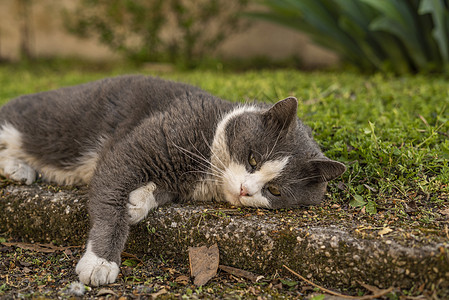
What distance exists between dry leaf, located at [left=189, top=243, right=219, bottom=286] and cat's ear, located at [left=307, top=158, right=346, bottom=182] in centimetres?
67

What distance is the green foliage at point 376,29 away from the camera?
4.64 meters

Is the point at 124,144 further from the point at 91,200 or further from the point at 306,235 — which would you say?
Result: the point at 306,235

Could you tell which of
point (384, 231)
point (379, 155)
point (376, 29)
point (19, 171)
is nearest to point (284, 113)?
point (379, 155)

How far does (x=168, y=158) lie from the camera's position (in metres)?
2.37

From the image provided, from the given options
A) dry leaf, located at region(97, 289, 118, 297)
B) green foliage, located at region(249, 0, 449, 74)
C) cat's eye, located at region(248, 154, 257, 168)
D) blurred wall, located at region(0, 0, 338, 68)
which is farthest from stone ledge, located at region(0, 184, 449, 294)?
blurred wall, located at region(0, 0, 338, 68)

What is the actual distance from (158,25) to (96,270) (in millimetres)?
5259

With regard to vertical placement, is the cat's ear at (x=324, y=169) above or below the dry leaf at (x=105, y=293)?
above

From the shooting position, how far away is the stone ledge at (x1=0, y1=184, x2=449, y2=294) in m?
1.87

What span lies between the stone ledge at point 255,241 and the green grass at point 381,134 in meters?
0.33

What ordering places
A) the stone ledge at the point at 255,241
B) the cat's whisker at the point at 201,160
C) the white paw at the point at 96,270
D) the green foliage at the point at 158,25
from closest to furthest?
1. the stone ledge at the point at 255,241
2. the white paw at the point at 96,270
3. the cat's whisker at the point at 201,160
4. the green foliage at the point at 158,25

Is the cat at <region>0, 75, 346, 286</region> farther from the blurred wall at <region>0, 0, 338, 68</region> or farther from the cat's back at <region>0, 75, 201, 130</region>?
the blurred wall at <region>0, 0, 338, 68</region>

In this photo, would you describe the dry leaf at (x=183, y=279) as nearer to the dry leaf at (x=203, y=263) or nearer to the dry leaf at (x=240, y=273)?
the dry leaf at (x=203, y=263)

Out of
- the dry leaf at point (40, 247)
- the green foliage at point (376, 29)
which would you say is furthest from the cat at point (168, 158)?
the green foliage at point (376, 29)

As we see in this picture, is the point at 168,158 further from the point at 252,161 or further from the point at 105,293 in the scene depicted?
the point at 105,293
